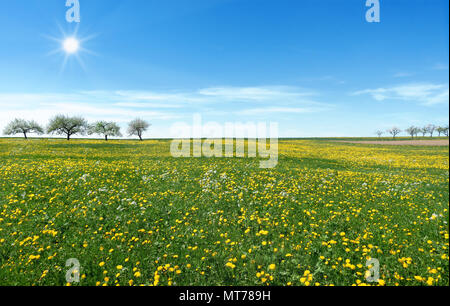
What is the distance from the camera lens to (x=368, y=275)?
15.6ft

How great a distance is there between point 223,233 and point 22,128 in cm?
9770

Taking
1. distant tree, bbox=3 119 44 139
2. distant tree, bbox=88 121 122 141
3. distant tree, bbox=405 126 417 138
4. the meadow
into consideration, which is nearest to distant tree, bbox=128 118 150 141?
distant tree, bbox=88 121 122 141

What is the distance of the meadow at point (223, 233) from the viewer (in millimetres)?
5043

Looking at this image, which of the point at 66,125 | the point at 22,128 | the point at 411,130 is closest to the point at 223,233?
the point at 66,125

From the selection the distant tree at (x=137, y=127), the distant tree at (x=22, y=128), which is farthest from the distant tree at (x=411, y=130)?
the distant tree at (x=22, y=128)

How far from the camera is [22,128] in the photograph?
74.5 m

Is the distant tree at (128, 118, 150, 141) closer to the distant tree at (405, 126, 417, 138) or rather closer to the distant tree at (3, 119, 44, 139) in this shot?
the distant tree at (3, 119, 44, 139)

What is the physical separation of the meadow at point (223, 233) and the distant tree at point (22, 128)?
8543 cm

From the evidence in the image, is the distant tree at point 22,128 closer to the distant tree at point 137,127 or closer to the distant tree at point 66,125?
the distant tree at point 66,125

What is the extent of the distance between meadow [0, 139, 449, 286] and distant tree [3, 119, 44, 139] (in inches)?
3364
